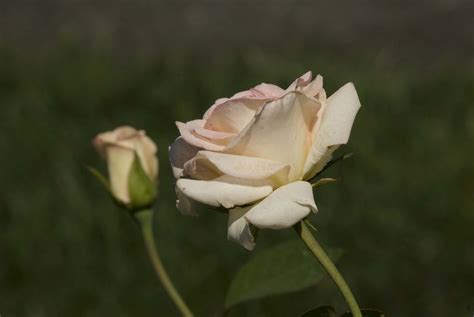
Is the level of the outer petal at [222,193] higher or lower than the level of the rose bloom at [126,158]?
higher

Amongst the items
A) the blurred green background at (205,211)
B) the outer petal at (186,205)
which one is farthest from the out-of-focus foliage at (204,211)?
the outer petal at (186,205)

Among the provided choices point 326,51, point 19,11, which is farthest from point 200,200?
point 19,11

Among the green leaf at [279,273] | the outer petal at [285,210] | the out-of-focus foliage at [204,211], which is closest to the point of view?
the outer petal at [285,210]

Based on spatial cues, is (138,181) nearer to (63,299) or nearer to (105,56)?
(63,299)

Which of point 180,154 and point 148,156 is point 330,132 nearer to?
point 180,154

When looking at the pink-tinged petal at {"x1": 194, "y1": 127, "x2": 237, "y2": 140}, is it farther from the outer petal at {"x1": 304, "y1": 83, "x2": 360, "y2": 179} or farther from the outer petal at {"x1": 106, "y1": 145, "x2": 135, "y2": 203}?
the outer petal at {"x1": 106, "y1": 145, "x2": 135, "y2": 203}

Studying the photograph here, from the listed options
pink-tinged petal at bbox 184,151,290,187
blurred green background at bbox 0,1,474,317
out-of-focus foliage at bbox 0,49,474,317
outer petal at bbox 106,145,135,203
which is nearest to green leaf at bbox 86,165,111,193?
outer petal at bbox 106,145,135,203

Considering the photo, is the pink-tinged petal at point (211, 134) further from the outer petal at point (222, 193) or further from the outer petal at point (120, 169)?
the outer petal at point (120, 169)
